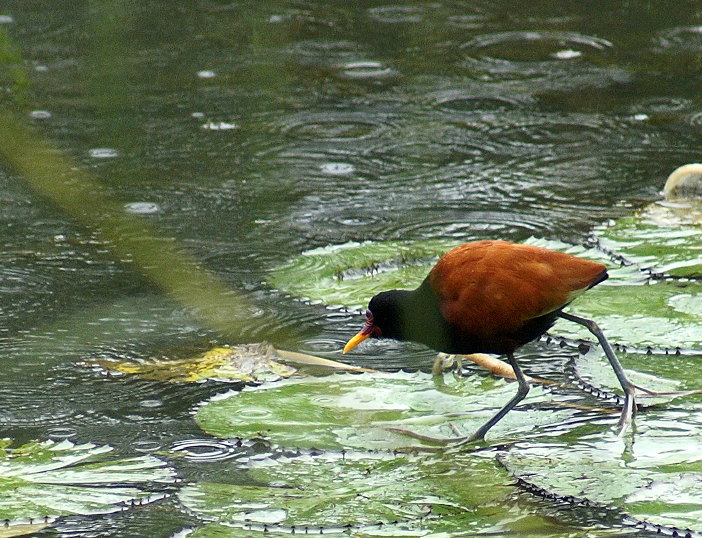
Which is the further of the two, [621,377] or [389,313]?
[389,313]


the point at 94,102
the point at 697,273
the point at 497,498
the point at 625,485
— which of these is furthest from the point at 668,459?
the point at 94,102

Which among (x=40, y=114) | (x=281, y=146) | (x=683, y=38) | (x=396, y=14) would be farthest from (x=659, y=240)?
(x=396, y=14)

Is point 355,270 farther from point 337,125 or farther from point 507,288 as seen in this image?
point 337,125

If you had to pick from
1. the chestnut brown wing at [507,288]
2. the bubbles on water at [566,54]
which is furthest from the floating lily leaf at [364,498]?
the bubbles on water at [566,54]

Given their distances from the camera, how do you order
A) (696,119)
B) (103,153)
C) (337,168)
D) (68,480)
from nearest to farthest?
(68,480) → (337,168) → (103,153) → (696,119)

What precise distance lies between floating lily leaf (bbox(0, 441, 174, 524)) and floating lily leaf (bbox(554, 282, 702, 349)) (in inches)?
63.7

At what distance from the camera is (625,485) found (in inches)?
116

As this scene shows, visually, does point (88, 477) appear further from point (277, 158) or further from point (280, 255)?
point (277, 158)

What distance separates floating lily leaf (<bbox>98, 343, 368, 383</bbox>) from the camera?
13.1ft

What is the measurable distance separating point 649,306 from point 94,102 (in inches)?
175

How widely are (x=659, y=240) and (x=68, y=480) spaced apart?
277cm

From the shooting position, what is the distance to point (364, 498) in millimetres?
2998

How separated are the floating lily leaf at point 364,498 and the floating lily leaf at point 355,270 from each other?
1212 millimetres

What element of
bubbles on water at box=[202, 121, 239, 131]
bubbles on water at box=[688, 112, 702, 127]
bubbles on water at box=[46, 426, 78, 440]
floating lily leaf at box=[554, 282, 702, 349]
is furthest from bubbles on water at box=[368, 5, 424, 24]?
bubbles on water at box=[46, 426, 78, 440]
